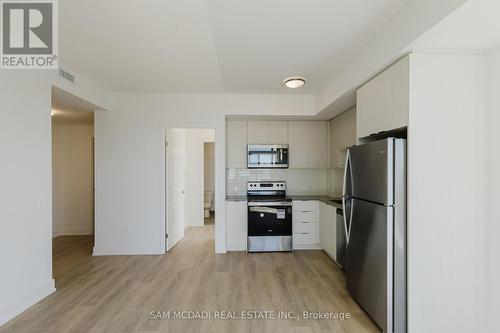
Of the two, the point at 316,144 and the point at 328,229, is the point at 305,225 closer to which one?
the point at 328,229

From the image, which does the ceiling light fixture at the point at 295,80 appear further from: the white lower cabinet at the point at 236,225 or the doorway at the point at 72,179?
the doorway at the point at 72,179

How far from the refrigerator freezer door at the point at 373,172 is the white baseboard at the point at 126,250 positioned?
3.19m

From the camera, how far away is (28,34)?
2109 millimetres

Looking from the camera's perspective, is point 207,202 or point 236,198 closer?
point 236,198

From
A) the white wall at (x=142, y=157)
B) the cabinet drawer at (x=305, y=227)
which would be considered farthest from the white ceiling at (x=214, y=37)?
the cabinet drawer at (x=305, y=227)

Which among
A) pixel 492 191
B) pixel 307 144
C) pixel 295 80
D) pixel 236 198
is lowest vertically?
pixel 236 198

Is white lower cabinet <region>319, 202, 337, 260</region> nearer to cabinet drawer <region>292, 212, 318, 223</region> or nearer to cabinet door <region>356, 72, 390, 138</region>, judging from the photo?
cabinet drawer <region>292, 212, 318, 223</region>

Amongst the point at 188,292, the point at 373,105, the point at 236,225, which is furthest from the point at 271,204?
the point at 373,105

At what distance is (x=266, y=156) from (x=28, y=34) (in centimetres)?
335

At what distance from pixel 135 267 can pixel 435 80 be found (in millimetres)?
4046

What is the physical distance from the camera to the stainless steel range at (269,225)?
391 centimetres

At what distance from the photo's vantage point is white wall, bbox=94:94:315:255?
3855mm

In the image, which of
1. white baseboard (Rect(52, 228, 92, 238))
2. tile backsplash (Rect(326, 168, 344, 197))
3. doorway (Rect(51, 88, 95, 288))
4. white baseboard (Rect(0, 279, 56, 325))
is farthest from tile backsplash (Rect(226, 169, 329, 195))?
white baseboard (Rect(52, 228, 92, 238))

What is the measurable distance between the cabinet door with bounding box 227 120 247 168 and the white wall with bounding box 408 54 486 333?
2916mm
